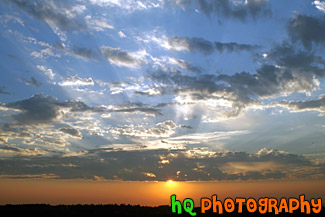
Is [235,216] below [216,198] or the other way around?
below

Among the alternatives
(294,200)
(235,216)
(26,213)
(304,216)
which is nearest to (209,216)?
(235,216)

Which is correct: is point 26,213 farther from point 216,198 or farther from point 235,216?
point 235,216

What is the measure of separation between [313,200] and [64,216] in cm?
6695

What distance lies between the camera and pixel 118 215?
240 feet

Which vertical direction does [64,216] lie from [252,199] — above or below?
below

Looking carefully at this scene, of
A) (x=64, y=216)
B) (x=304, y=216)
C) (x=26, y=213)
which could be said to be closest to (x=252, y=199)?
(x=304, y=216)

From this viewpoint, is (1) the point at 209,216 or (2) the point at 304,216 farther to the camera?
(2) the point at 304,216

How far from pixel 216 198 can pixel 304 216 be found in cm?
3748

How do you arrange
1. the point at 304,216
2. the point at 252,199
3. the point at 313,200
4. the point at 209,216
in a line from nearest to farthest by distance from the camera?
the point at 252,199 → the point at 313,200 → the point at 209,216 → the point at 304,216

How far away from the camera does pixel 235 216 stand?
258 feet

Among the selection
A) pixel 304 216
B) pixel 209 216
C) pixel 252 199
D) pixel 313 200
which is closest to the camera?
pixel 252 199

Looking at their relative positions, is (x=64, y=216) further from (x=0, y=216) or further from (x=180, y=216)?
(x=180, y=216)

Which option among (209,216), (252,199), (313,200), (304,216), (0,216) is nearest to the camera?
(252,199)

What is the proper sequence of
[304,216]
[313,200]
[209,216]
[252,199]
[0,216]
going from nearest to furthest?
[252,199]
[0,216]
[313,200]
[209,216]
[304,216]
